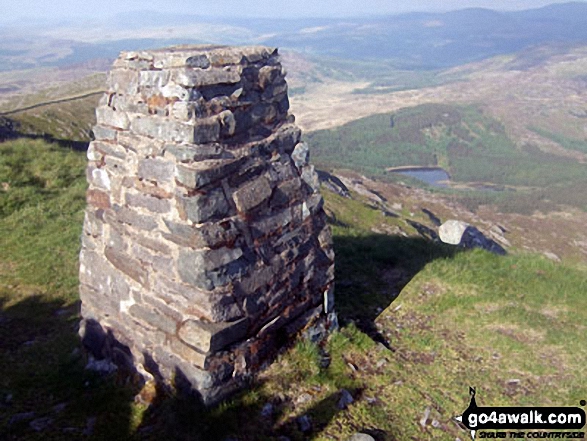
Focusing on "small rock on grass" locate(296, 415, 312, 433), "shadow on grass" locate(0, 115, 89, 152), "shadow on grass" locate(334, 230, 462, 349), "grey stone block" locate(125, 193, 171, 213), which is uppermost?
"grey stone block" locate(125, 193, 171, 213)

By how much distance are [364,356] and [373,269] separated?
344cm

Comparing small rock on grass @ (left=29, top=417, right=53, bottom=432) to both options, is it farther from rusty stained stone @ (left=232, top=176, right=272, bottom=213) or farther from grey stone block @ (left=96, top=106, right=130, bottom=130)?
grey stone block @ (left=96, top=106, right=130, bottom=130)

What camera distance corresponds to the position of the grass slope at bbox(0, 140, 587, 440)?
488 centimetres

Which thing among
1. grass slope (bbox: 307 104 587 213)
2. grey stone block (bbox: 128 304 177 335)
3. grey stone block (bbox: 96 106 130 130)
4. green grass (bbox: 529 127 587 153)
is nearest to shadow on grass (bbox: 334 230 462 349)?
grey stone block (bbox: 128 304 177 335)

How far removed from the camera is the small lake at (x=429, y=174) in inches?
4783

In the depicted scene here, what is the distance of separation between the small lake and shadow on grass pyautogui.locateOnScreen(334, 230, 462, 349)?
11148cm

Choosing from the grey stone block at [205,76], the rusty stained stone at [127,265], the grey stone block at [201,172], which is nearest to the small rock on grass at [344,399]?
the rusty stained stone at [127,265]

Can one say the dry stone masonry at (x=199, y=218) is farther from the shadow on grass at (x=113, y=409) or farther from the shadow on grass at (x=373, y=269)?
the shadow on grass at (x=373, y=269)

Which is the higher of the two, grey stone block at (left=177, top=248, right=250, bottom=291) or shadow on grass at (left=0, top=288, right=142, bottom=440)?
grey stone block at (left=177, top=248, right=250, bottom=291)

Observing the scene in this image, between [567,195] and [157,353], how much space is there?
111918mm

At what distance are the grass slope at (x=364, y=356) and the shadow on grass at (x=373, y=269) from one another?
0.04 m

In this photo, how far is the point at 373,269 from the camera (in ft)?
30.8

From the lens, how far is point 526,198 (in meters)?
98.3

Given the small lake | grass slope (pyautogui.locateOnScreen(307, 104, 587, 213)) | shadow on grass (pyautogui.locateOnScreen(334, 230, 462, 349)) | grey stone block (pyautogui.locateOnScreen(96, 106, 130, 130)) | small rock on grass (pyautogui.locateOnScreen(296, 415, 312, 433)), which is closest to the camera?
small rock on grass (pyautogui.locateOnScreen(296, 415, 312, 433))
